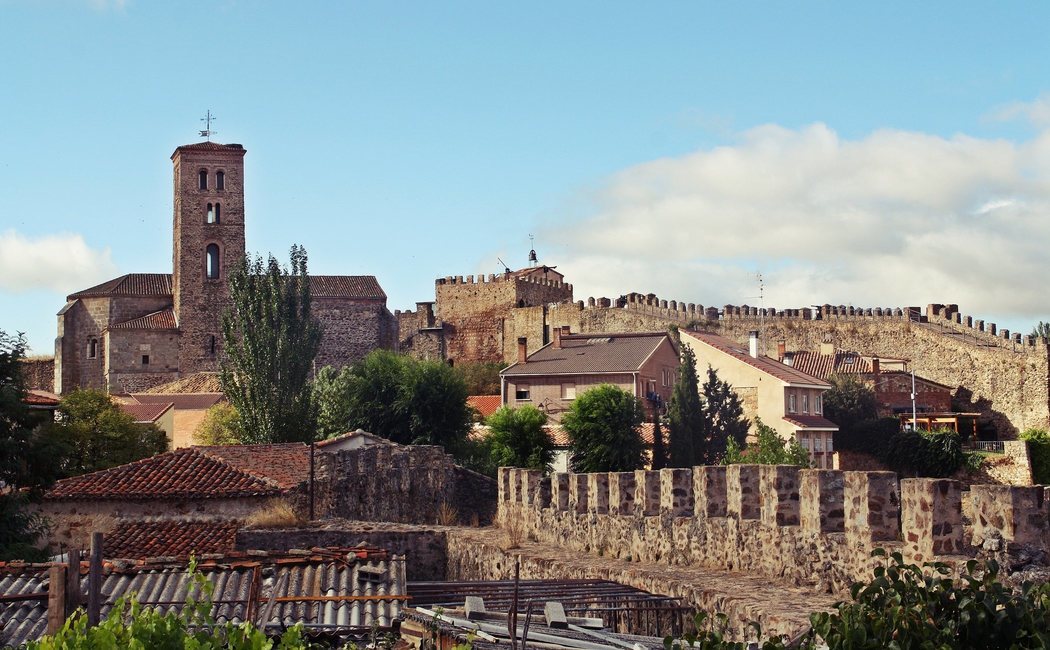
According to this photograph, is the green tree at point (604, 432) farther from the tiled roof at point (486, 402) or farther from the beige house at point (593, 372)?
the tiled roof at point (486, 402)

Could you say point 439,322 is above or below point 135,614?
above

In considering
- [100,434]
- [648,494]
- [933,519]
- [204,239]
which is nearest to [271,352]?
[100,434]

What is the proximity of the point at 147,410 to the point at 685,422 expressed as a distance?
66.8 ft

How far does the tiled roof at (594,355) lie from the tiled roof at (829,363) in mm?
8345

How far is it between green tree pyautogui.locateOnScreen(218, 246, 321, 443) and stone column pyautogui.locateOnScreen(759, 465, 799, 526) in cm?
3181

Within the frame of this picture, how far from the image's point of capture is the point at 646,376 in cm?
5253

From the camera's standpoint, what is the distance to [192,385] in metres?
63.4

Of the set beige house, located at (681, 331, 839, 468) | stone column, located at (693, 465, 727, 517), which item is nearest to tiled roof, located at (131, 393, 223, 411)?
beige house, located at (681, 331, 839, 468)

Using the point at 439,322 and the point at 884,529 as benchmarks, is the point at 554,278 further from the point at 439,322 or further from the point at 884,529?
the point at 884,529

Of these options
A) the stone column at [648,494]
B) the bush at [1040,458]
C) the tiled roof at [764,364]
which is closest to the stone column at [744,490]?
the stone column at [648,494]

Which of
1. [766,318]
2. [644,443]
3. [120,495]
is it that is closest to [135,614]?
[120,495]

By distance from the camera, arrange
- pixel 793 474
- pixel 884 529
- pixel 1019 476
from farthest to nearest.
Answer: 1. pixel 1019 476
2. pixel 793 474
3. pixel 884 529

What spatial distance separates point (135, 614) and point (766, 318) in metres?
63.9

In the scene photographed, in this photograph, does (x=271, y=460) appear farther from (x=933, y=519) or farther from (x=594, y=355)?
(x=594, y=355)
